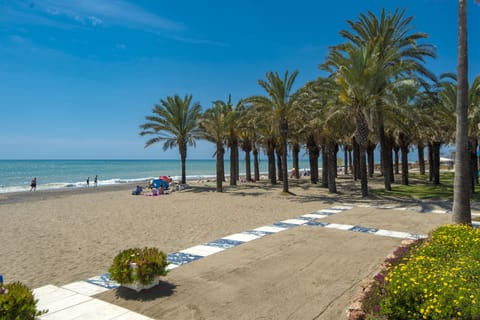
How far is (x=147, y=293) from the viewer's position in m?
5.39

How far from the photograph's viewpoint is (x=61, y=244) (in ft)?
30.3

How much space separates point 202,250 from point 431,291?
5.63 metres

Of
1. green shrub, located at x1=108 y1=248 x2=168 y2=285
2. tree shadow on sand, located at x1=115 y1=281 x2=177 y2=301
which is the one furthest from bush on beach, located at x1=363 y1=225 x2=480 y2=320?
green shrub, located at x1=108 y1=248 x2=168 y2=285

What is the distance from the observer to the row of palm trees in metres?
17.1

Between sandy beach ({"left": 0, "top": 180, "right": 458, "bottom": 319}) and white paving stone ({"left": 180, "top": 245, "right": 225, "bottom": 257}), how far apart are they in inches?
14.8

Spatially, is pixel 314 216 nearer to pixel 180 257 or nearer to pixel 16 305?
pixel 180 257

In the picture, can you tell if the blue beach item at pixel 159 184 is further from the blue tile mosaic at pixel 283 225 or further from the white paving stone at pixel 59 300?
the white paving stone at pixel 59 300

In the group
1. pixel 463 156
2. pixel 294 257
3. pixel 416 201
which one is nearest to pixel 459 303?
pixel 294 257

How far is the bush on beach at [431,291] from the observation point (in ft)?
10.8

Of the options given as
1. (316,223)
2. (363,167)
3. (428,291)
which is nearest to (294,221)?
(316,223)

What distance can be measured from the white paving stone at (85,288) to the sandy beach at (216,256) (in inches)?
11.2

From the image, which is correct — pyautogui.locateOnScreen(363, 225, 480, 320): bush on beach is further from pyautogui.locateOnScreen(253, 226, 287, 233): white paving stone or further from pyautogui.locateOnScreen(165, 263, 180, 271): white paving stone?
pyautogui.locateOnScreen(253, 226, 287, 233): white paving stone

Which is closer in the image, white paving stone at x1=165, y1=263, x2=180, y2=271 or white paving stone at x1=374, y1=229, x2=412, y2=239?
white paving stone at x1=165, y1=263, x2=180, y2=271

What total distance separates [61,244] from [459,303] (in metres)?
9.77
